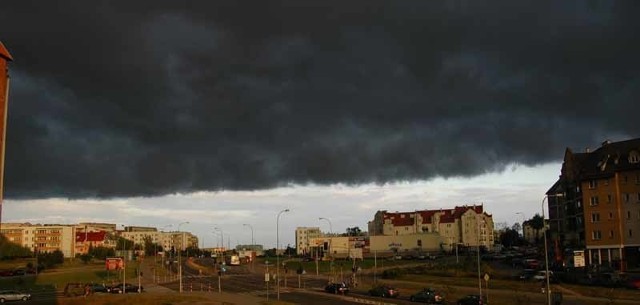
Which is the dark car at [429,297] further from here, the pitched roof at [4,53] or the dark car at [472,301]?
the pitched roof at [4,53]

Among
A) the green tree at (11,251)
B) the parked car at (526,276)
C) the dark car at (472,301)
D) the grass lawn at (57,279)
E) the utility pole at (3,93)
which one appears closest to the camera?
the utility pole at (3,93)

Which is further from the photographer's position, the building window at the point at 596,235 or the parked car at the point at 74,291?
the building window at the point at 596,235

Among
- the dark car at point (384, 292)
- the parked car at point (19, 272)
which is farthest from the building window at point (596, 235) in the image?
the parked car at point (19, 272)

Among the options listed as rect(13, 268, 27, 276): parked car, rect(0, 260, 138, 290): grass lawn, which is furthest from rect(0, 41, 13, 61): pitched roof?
rect(13, 268, 27, 276): parked car

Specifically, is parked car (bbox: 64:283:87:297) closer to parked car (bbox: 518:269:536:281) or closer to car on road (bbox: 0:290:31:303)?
car on road (bbox: 0:290:31:303)

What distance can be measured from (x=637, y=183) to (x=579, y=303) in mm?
50542

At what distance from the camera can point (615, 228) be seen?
108750 mm

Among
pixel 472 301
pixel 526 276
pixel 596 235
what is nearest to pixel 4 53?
pixel 472 301

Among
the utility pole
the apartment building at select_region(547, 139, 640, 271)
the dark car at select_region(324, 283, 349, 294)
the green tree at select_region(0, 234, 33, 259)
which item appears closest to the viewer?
the utility pole

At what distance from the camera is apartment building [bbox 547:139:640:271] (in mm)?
106750

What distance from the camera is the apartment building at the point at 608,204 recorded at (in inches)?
4203

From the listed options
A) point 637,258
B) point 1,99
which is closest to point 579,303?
point 637,258

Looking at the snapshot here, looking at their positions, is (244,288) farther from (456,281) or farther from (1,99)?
(1,99)

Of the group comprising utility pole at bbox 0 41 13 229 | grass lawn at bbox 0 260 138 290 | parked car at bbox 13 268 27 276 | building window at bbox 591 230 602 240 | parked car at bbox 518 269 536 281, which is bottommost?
grass lawn at bbox 0 260 138 290
